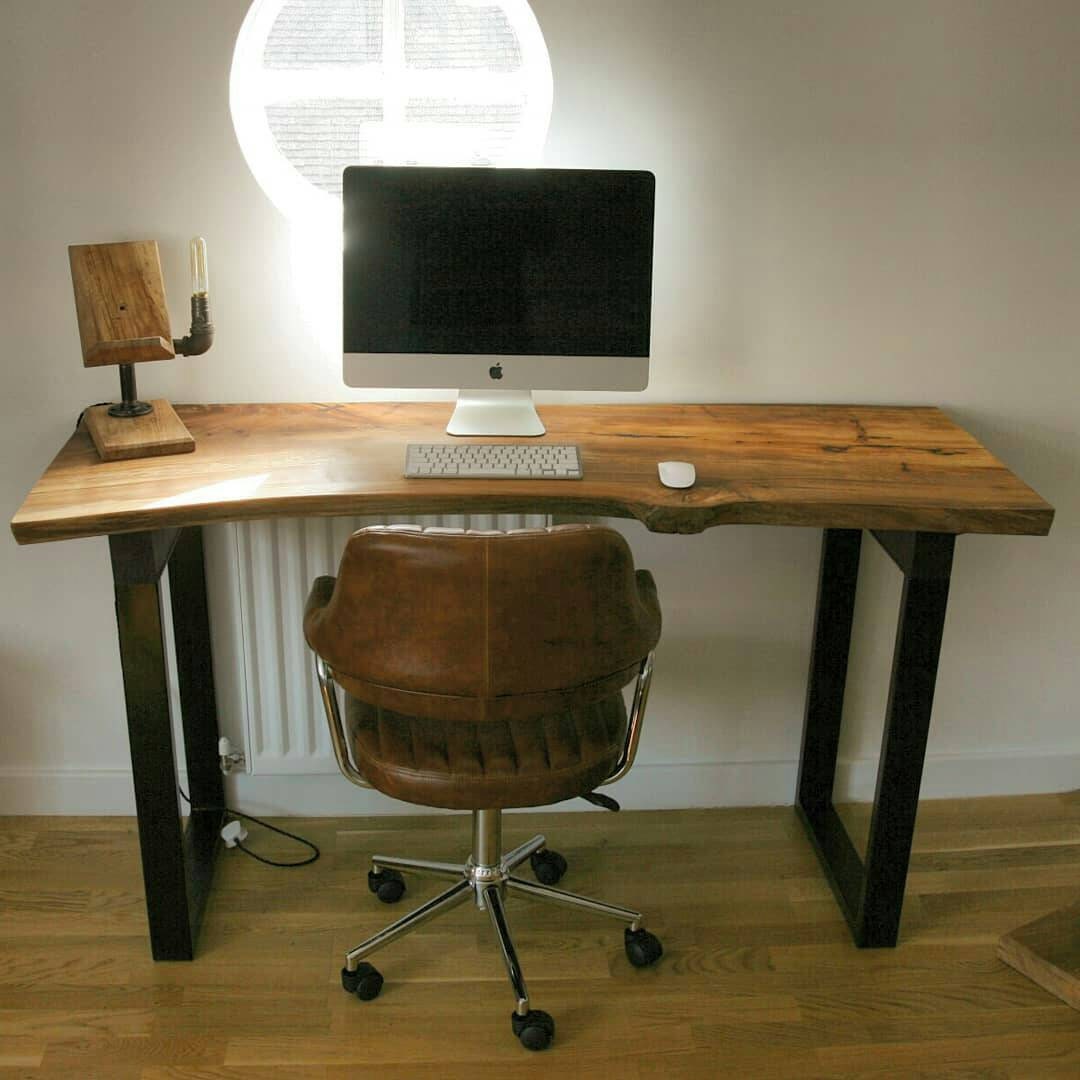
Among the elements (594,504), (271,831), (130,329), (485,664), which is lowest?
(271,831)

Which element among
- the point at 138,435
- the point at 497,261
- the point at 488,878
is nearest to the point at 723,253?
the point at 497,261

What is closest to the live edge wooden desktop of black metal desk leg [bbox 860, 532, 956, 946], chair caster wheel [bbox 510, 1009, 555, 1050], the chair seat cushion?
black metal desk leg [bbox 860, 532, 956, 946]

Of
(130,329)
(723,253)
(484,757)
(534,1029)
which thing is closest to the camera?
(484,757)

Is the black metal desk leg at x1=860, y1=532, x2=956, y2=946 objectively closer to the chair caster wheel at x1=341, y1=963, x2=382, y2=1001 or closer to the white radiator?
the white radiator

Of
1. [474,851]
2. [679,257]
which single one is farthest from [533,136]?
[474,851]

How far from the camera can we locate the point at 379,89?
2.36m

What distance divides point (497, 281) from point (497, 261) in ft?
0.11

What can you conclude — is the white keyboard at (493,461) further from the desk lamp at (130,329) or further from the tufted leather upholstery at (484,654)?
the desk lamp at (130,329)

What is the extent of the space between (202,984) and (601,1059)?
Result: 29.1 inches

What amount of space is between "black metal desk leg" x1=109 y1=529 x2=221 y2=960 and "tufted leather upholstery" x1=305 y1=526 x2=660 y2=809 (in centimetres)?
28

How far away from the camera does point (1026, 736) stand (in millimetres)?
2949

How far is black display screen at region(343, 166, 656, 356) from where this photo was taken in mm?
2252

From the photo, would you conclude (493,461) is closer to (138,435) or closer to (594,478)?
(594,478)

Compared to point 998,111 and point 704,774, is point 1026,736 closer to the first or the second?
point 704,774
